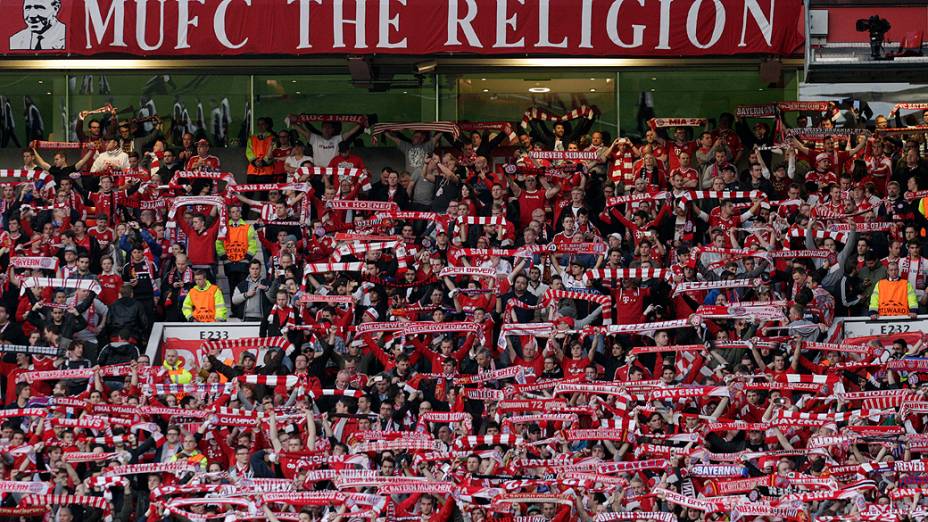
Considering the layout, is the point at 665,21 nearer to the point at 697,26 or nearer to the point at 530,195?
the point at 697,26

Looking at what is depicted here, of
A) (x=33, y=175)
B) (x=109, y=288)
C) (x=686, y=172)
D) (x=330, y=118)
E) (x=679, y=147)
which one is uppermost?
(x=330, y=118)

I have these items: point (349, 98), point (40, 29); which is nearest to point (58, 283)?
point (40, 29)

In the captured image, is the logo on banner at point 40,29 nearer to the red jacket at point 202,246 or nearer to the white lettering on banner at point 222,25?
the white lettering on banner at point 222,25

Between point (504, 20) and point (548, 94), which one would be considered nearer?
point (504, 20)

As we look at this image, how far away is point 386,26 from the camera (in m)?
30.3

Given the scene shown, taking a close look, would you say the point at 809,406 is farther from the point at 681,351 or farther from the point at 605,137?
the point at 605,137

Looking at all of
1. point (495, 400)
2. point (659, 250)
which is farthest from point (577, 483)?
point (659, 250)

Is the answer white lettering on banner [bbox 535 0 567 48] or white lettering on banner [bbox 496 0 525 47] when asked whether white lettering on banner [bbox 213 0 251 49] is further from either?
white lettering on banner [bbox 535 0 567 48]

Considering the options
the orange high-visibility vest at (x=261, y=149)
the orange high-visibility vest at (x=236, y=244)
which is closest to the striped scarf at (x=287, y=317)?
the orange high-visibility vest at (x=236, y=244)

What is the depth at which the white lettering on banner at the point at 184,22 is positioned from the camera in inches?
1196

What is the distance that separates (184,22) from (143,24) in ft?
2.10

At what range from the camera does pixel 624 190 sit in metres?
29.5

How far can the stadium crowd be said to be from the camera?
21875 mm

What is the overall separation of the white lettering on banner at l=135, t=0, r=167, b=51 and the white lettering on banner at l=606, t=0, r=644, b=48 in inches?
272
